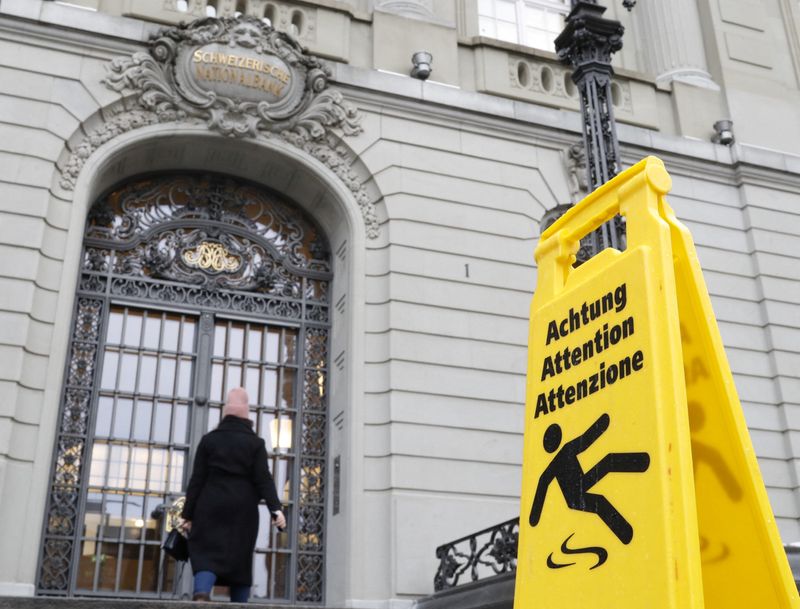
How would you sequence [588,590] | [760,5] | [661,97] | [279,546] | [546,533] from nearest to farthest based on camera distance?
[588,590] → [546,533] → [279,546] → [661,97] → [760,5]

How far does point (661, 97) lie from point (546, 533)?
1356 cm

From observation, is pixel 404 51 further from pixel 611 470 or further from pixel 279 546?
pixel 611 470

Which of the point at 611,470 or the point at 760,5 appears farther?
the point at 760,5

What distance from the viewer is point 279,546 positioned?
→ 11.3 metres

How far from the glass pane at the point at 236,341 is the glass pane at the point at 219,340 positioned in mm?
76

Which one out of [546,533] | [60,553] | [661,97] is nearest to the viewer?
[546,533]

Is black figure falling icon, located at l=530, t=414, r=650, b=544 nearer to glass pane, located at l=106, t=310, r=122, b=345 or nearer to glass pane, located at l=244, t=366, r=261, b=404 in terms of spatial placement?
glass pane, located at l=244, t=366, r=261, b=404

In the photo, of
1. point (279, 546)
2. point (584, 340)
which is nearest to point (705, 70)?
point (279, 546)

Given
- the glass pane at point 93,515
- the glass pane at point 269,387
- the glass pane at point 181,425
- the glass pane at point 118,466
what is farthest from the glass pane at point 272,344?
the glass pane at point 93,515

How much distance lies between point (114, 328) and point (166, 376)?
0.88 meters

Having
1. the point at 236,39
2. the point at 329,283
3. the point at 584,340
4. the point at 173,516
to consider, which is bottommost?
the point at 584,340

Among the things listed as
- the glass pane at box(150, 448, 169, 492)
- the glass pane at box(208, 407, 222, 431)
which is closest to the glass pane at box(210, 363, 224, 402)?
the glass pane at box(208, 407, 222, 431)

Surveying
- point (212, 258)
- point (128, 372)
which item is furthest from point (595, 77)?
point (128, 372)

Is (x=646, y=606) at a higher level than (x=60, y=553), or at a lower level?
lower
